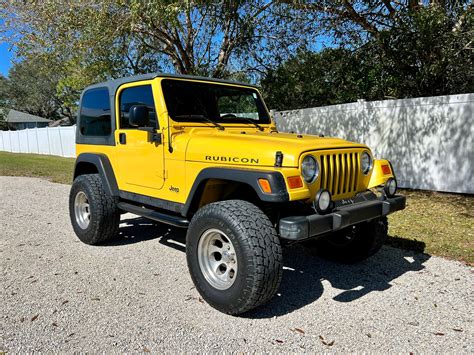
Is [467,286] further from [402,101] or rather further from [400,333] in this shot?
[402,101]

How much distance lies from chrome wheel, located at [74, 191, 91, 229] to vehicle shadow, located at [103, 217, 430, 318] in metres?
0.48

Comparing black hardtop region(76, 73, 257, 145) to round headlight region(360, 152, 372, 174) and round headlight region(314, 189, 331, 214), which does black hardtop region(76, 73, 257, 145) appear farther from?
round headlight region(314, 189, 331, 214)

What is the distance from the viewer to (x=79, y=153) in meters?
5.56

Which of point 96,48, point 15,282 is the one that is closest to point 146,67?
point 96,48

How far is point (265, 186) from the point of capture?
3.11m

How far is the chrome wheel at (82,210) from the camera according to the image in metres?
5.43

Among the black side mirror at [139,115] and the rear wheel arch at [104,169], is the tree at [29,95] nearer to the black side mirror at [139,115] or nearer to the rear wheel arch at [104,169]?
the rear wheel arch at [104,169]

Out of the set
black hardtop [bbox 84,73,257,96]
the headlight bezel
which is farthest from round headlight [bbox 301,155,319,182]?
black hardtop [bbox 84,73,257,96]

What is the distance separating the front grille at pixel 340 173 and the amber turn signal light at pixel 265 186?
60 cm

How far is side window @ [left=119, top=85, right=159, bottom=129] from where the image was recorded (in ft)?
13.8

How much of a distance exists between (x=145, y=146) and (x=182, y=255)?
4.63ft

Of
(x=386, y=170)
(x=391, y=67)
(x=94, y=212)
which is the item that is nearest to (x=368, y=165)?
(x=386, y=170)

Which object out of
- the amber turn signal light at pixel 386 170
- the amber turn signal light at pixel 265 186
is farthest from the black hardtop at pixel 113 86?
the amber turn signal light at pixel 386 170

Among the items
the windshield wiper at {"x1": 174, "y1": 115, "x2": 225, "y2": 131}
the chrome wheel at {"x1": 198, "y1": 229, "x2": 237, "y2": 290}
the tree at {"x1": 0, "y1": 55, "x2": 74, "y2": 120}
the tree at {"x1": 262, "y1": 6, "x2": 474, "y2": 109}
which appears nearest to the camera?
the chrome wheel at {"x1": 198, "y1": 229, "x2": 237, "y2": 290}
